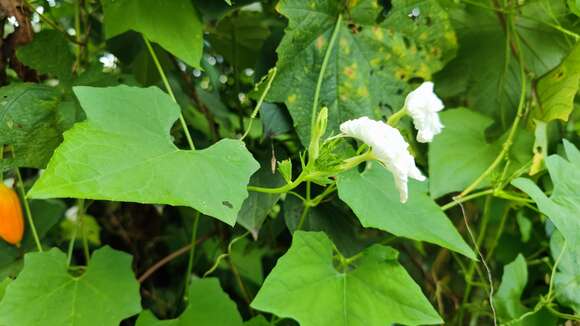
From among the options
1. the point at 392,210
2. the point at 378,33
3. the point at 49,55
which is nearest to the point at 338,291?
the point at 392,210

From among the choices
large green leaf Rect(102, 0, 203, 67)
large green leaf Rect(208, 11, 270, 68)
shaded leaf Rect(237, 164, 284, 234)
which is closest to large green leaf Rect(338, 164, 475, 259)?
shaded leaf Rect(237, 164, 284, 234)

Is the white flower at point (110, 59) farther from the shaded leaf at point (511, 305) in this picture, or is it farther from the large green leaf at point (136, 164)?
the shaded leaf at point (511, 305)

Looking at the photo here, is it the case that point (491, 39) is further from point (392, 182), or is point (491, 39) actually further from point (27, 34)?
point (27, 34)

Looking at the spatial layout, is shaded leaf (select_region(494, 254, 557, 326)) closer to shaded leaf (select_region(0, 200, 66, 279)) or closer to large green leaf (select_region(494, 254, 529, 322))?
large green leaf (select_region(494, 254, 529, 322))

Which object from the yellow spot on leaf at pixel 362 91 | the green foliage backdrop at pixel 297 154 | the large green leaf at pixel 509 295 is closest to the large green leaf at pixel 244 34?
the green foliage backdrop at pixel 297 154

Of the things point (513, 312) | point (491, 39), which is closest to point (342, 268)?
point (513, 312)

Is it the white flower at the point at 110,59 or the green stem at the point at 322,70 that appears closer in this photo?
the green stem at the point at 322,70

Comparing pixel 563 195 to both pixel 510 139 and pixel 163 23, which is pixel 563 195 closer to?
pixel 510 139

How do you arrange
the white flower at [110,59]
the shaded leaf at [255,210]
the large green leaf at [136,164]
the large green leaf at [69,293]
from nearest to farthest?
the large green leaf at [136,164], the large green leaf at [69,293], the shaded leaf at [255,210], the white flower at [110,59]
